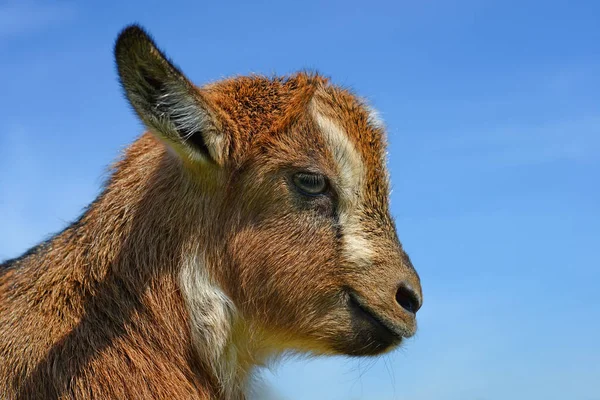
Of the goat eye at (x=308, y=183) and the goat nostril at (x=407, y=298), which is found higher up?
the goat eye at (x=308, y=183)

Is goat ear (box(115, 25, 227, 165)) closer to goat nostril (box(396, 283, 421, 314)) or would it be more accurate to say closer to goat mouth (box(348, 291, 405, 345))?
goat mouth (box(348, 291, 405, 345))

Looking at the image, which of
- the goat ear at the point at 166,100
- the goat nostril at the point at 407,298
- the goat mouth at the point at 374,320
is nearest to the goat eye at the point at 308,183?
the goat ear at the point at 166,100

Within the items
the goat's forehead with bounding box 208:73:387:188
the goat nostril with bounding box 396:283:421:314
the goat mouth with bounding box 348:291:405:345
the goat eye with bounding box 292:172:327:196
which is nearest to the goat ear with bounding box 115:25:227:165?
the goat's forehead with bounding box 208:73:387:188

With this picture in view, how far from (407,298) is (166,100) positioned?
2821 mm

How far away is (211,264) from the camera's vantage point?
7.55 m

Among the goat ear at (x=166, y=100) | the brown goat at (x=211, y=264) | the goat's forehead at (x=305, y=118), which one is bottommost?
the brown goat at (x=211, y=264)

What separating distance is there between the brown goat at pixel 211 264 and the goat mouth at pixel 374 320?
14 millimetres

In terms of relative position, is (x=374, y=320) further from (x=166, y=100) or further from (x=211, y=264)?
(x=166, y=100)

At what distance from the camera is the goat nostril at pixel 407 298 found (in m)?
7.62

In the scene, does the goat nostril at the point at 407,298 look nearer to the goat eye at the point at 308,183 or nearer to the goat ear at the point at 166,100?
the goat eye at the point at 308,183

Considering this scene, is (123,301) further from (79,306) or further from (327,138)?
(327,138)

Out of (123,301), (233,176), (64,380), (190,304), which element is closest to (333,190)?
(233,176)

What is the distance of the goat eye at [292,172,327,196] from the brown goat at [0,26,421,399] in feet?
0.03

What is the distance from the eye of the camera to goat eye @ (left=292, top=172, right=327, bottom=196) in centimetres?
769
